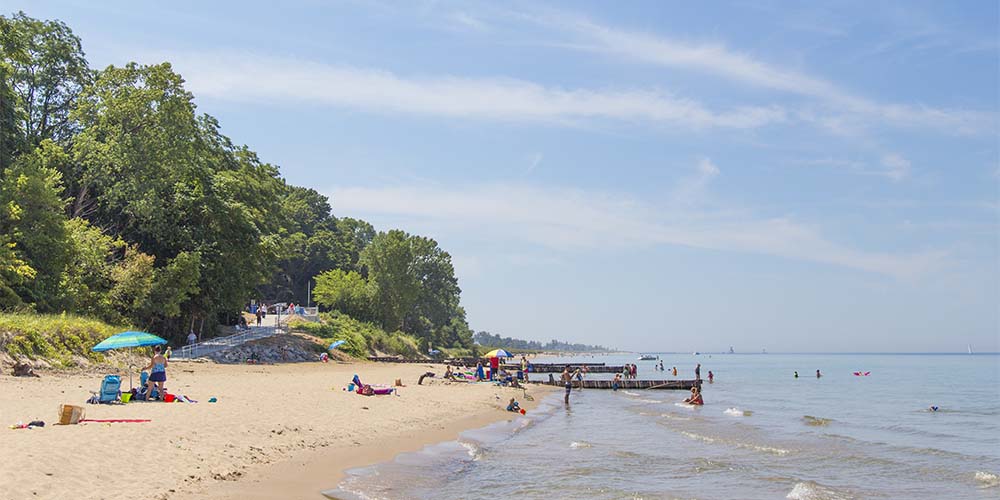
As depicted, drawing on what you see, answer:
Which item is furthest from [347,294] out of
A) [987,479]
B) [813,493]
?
[813,493]

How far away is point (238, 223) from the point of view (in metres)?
44.1

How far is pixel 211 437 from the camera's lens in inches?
589

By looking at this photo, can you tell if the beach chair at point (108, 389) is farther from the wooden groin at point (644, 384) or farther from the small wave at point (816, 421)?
the wooden groin at point (644, 384)

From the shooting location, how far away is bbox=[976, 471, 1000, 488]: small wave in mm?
17984

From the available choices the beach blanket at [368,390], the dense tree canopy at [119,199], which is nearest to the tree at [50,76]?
the dense tree canopy at [119,199]

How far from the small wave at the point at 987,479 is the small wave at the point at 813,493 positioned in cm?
514

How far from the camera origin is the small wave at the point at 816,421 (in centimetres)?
3192

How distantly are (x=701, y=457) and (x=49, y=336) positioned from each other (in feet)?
77.0

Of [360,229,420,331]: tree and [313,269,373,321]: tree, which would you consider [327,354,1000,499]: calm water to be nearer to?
[313,269,373,321]: tree

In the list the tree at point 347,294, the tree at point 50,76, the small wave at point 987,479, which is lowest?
the small wave at point 987,479

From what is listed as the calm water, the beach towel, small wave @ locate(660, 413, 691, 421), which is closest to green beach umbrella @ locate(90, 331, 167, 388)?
the beach towel

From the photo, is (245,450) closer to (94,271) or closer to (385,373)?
(94,271)

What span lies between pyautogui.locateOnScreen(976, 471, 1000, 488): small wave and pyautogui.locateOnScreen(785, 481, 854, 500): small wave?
16.9 feet

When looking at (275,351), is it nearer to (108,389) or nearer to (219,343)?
(219,343)
